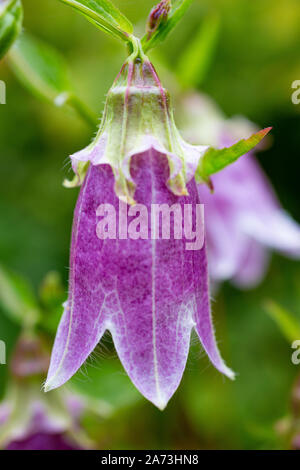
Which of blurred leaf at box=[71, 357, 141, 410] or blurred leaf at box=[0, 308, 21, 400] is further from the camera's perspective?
blurred leaf at box=[0, 308, 21, 400]

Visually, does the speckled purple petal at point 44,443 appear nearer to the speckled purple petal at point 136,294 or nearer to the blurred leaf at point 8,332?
the speckled purple petal at point 136,294

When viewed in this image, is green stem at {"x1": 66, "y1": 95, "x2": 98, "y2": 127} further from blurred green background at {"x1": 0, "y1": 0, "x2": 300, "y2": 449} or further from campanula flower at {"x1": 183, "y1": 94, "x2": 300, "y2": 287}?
blurred green background at {"x1": 0, "y1": 0, "x2": 300, "y2": 449}

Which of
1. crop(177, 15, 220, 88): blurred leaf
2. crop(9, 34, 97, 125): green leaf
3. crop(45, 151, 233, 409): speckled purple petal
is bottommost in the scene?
crop(45, 151, 233, 409): speckled purple petal

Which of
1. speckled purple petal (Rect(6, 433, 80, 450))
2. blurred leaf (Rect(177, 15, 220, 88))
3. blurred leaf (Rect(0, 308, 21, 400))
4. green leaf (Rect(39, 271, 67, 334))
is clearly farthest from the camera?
blurred leaf (Rect(0, 308, 21, 400))

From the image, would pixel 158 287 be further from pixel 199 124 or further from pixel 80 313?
pixel 199 124

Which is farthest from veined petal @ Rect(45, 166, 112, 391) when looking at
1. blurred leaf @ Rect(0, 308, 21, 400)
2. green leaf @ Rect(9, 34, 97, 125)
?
blurred leaf @ Rect(0, 308, 21, 400)

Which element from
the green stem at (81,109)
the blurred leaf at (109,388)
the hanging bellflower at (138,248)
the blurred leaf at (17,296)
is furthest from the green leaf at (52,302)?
the hanging bellflower at (138,248)

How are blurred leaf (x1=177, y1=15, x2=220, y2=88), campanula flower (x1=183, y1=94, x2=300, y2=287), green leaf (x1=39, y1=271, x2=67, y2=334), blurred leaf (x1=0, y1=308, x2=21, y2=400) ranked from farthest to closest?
blurred leaf (x1=0, y1=308, x2=21, y2=400)
campanula flower (x1=183, y1=94, x2=300, y2=287)
blurred leaf (x1=177, y1=15, x2=220, y2=88)
green leaf (x1=39, y1=271, x2=67, y2=334)
